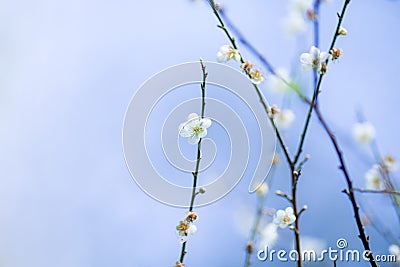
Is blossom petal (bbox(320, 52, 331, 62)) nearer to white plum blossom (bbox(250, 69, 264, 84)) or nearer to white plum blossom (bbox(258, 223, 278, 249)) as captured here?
white plum blossom (bbox(250, 69, 264, 84))

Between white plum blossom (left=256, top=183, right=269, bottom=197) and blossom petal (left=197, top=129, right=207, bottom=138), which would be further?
white plum blossom (left=256, top=183, right=269, bottom=197)

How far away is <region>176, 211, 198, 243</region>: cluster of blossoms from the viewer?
88cm

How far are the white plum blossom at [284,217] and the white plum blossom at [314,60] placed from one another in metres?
0.27

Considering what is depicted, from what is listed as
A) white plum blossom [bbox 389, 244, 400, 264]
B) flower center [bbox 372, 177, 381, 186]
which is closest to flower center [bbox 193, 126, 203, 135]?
white plum blossom [bbox 389, 244, 400, 264]

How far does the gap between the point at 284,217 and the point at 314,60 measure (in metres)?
0.30

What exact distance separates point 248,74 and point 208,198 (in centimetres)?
24

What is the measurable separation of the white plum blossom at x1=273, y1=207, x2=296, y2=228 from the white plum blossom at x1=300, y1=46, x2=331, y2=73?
0.27m

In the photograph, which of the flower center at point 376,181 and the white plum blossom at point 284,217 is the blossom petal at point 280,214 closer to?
the white plum blossom at point 284,217

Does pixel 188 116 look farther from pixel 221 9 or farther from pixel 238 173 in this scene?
pixel 221 9

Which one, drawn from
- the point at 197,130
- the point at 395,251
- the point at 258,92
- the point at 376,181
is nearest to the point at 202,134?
the point at 197,130

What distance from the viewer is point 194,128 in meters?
0.90

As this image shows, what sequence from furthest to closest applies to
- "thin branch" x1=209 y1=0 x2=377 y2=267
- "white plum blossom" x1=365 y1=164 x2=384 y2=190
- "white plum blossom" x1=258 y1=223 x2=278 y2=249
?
"white plum blossom" x1=365 y1=164 x2=384 y2=190 → "white plum blossom" x1=258 y1=223 x2=278 y2=249 → "thin branch" x1=209 y1=0 x2=377 y2=267

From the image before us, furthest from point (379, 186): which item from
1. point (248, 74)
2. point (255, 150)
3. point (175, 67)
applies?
point (175, 67)

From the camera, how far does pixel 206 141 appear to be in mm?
939
